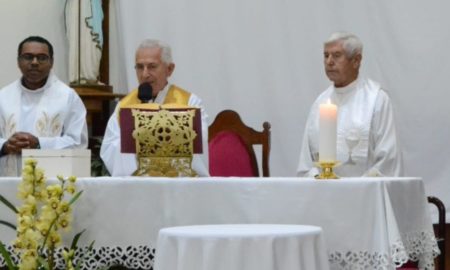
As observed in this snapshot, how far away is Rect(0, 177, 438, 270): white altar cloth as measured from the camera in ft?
12.2

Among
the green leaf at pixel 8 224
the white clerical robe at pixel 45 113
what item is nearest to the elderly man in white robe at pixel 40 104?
the white clerical robe at pixel 45 113

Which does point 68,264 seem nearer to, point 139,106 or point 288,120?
point 139,106

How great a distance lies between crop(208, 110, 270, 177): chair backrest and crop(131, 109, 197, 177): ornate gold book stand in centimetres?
164

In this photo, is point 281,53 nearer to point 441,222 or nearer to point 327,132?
point 441,222

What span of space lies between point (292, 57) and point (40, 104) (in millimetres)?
2346

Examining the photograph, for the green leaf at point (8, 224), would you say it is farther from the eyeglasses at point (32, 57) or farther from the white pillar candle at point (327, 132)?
the eyeglasses at point (32, 57)

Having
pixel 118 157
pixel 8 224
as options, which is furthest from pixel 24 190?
pixel 118 157

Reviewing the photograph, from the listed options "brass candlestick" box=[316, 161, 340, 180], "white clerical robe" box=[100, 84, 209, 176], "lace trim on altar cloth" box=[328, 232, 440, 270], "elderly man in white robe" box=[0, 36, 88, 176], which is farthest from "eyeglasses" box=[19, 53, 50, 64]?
"lace trim on altar cloth" box=[328, 232, 440, 270]

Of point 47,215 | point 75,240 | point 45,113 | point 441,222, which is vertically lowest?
point 441,222

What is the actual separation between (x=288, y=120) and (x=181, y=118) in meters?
→ 3.66

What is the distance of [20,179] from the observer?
3932 mm

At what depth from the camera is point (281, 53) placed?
7766 mm

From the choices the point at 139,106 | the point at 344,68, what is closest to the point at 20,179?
the point at 139,106

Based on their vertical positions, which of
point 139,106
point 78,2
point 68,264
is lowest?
point 68,264
